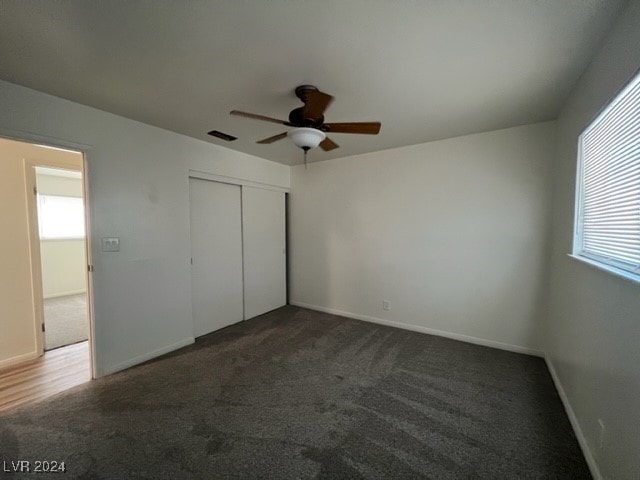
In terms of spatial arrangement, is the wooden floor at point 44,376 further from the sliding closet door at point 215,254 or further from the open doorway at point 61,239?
the open doorway at point 61,239

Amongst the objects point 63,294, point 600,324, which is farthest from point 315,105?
point 63,294

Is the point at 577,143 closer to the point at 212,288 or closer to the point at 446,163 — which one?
the point at 446,163

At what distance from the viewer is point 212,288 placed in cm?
345

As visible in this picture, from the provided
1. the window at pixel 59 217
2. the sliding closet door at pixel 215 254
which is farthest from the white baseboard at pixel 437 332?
the window at pixel 59 217

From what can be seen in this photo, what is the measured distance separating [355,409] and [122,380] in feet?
6.82

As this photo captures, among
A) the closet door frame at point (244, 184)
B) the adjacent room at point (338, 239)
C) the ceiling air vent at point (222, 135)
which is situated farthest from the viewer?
the closet door frame at point (244, 184)

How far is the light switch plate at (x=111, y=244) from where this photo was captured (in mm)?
2391

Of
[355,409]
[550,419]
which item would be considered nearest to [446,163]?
[550,419]

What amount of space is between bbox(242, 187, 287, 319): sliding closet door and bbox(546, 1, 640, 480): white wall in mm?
3544

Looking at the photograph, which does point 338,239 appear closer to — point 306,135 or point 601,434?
point 306,135

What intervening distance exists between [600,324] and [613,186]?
77 centimetres

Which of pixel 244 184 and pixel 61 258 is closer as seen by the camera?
pixel 244 184

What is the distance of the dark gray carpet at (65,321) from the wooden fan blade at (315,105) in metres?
3.00

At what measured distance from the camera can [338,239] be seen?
4035 mm
